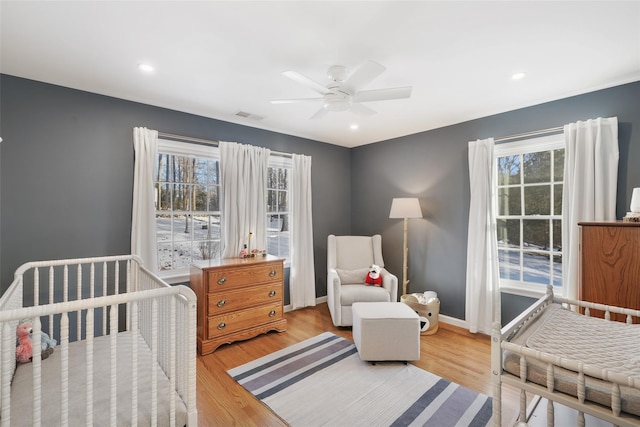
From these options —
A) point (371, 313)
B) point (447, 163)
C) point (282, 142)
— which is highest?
point (282, 142)

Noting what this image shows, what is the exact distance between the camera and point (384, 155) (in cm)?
442

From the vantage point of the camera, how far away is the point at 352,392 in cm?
222

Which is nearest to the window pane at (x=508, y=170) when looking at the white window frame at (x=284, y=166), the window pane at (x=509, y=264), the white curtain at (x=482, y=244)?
the white curtain at (x=482, y=244)

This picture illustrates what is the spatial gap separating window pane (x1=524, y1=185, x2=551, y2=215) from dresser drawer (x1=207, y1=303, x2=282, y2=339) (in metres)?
3.00

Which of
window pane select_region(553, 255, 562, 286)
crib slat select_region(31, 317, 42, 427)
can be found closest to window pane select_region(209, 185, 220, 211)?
crib slat select_region(31, 317, 42, 427)

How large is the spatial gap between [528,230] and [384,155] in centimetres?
211

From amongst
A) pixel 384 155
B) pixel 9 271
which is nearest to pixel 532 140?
pixel 384 155

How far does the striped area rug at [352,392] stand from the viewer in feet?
6.39

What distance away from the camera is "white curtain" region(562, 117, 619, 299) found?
2475 mm

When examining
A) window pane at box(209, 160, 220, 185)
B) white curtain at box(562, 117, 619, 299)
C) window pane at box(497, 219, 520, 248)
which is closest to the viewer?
white curtain at box(562, 117, 619, 299)

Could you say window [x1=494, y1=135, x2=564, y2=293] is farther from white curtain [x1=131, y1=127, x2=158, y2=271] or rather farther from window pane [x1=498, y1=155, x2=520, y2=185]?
white curtain [x1=131, y1=127, x2=158, y2=271]

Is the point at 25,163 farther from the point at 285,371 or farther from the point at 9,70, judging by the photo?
the point at 285,371

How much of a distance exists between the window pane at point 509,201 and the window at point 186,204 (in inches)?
133

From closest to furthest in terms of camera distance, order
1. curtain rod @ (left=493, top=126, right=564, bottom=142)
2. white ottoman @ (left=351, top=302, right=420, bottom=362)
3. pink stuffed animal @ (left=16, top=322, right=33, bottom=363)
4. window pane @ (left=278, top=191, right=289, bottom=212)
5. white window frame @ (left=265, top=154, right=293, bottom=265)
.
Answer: pink stuffed animal @ (left=16, top=322, right=33, bottom=363)
white ottoman @ (left=351, top=302, right=420, bottom=362)
curtain rod @ (left=493, top=126, right=564, bottom=142)
white window frame @ (left=265, top=154, right=293, bottom=265)
window pane @ (left=278, top=191, right=289, bottom=212)
